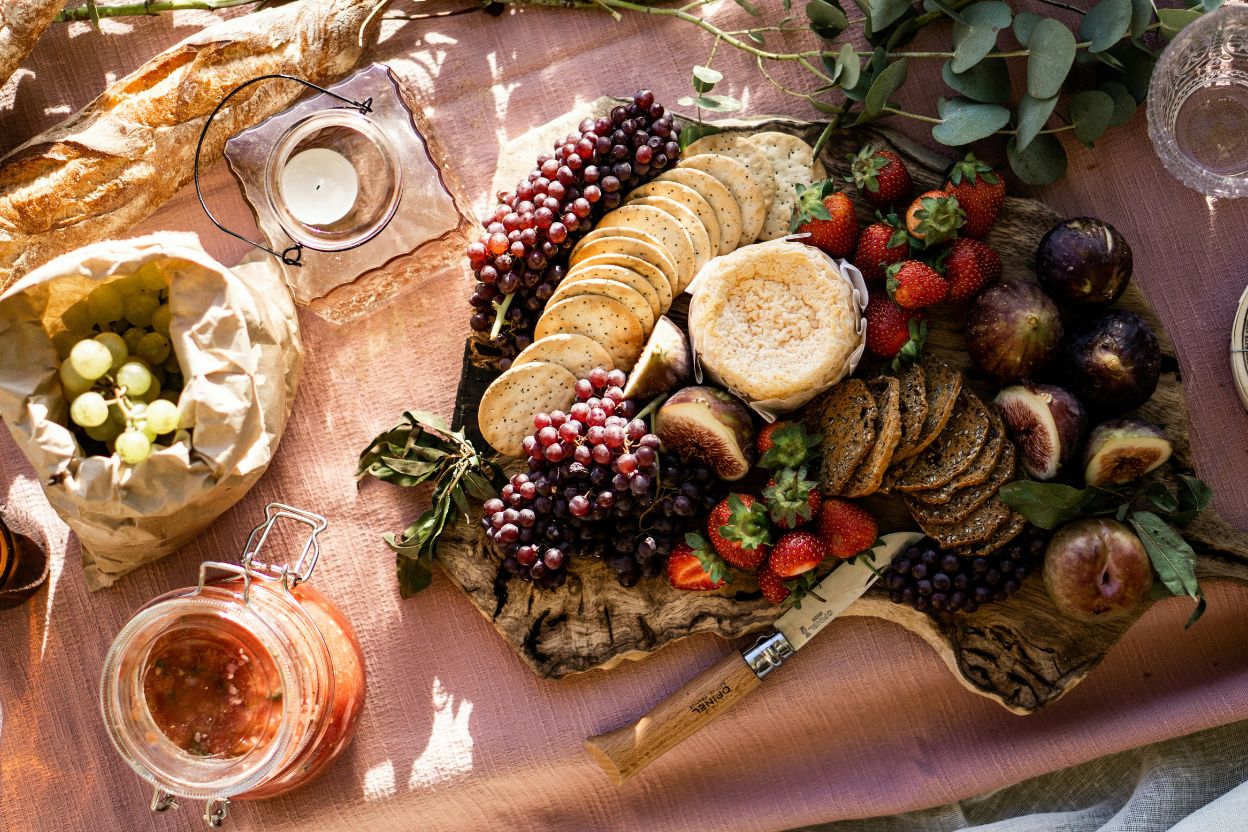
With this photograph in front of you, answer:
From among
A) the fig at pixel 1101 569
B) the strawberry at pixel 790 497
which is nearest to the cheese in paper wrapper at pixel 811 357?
the strawberry at pixel 790 497

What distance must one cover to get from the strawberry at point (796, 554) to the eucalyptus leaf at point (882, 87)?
73 cm

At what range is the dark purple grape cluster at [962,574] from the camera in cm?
165

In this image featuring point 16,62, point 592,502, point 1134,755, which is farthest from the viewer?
point 1134,755

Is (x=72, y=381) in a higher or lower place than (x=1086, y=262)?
higher

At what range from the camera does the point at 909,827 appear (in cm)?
199

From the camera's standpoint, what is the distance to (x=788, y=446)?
1.64 m

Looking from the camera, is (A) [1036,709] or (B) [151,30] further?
(B) [151,30]

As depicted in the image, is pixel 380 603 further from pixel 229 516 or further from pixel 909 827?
pixel 909 827

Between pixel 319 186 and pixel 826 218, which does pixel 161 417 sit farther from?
pixel 826 218

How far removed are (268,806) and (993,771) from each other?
1341 mm

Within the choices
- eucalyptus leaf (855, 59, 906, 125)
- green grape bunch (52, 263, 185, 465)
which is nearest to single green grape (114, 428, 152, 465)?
green grape bunch (52, 263, 185, 465)

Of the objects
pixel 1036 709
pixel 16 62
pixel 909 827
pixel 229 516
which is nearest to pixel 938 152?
pixel 1036 709

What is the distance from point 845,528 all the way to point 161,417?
43.9 inches

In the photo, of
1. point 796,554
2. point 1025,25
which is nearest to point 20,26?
point 796,554
